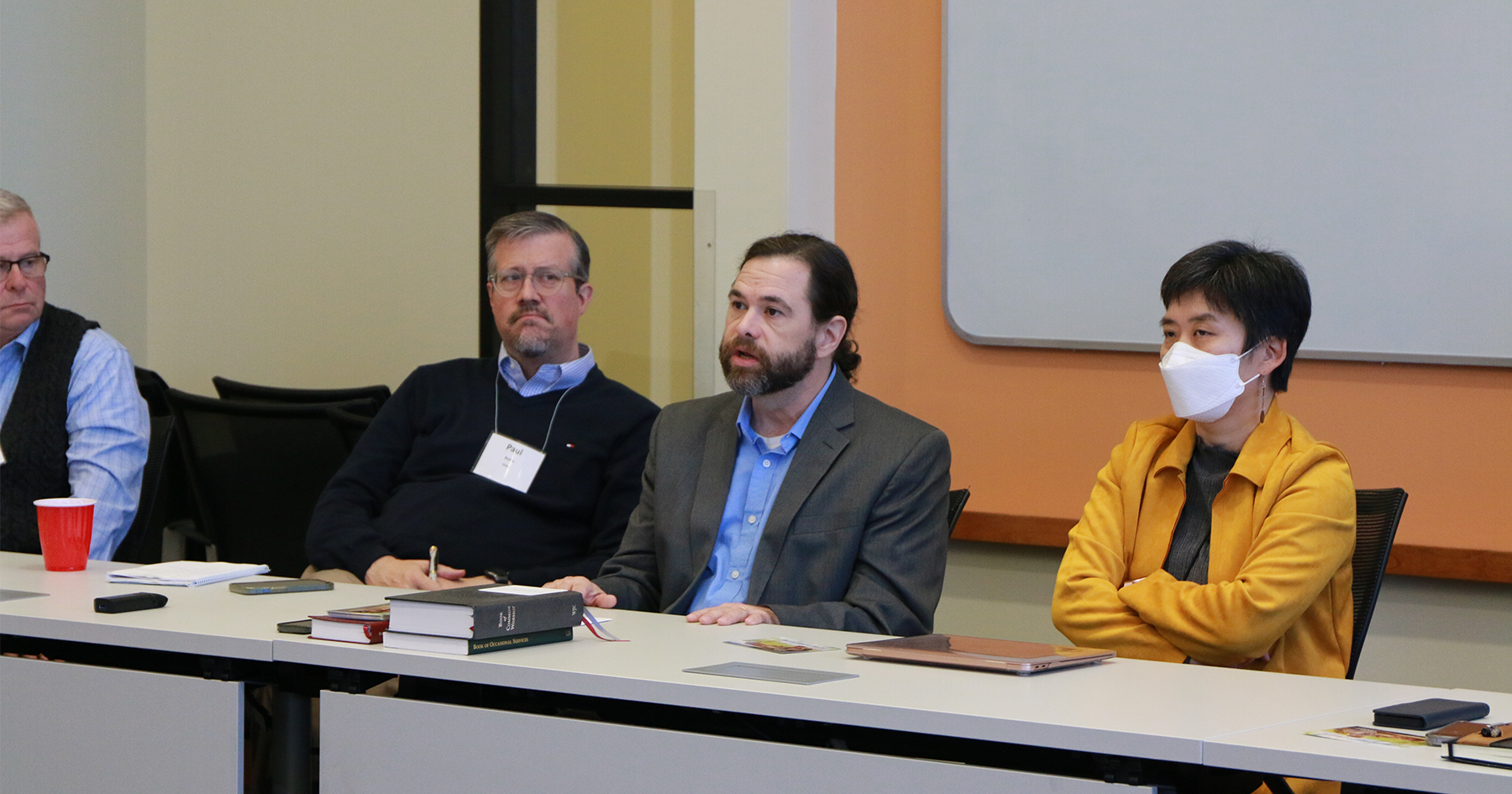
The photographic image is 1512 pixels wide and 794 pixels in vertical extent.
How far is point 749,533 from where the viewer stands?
9.12 ft

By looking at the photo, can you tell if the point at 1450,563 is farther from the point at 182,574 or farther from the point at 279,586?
the point at 182,574

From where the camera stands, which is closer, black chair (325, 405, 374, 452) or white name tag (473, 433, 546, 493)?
white name tag (473, 433, 546, 493)

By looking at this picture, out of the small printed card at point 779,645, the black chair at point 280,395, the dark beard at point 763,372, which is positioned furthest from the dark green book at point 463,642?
the black chair at point 280,395

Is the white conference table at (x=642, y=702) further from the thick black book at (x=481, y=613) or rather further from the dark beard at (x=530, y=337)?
the dark beard at (x=530, y=337)

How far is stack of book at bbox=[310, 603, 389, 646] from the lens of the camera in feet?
6.89

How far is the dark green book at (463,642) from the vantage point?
2.02m

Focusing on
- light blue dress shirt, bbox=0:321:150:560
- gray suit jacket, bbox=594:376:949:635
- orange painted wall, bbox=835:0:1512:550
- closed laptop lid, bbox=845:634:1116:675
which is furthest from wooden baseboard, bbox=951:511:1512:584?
light blue dress shirt, bbox=0:321:150:560

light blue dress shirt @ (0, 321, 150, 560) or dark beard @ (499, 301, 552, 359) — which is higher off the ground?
dark beard @ (499, 301, 552, 359)

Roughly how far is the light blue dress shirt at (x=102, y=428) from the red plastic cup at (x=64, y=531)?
446mm

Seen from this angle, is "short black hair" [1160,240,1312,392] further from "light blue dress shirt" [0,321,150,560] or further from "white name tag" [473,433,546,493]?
"light blue dress shirt" [0,321,150,560]

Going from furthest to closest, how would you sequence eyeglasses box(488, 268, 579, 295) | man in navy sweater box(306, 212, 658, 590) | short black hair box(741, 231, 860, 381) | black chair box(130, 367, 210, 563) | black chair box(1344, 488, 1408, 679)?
black chair box(130, 367, 210, 563) → eyeglasses box(488, 268, 579, 295) → man in navy sweater box(306, 212, 658, 590) → short black hair box(741, 231, 860, 381) → black chair box(1344, 488, 1408, 679)

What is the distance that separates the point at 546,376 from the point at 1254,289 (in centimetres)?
171

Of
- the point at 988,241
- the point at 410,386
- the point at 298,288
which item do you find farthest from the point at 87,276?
the point at 988,241

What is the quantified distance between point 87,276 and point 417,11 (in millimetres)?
1565
